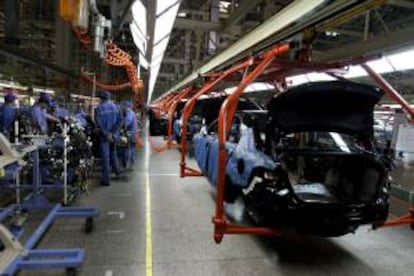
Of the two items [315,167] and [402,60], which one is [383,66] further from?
[315,167]

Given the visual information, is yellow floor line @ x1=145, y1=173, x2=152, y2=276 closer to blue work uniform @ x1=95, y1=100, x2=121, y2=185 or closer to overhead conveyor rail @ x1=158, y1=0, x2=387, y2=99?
blue work uniform @ x1=95, y1=100, x2=121, y2=185

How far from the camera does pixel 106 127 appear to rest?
7.58m

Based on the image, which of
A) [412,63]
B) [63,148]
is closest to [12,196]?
[63,148]

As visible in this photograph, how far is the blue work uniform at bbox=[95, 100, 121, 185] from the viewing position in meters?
7.52

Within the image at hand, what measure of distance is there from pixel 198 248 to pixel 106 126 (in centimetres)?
399

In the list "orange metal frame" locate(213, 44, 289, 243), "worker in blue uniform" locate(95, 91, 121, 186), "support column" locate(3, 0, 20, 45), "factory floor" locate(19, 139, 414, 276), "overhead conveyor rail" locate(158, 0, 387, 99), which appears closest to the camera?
"overhead conveyor rail" locate(158, 0, 387, 99)

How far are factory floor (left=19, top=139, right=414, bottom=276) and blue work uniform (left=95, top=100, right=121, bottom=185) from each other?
141 cm

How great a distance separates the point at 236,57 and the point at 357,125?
2449mm

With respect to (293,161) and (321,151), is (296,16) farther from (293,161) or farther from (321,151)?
(293,161)

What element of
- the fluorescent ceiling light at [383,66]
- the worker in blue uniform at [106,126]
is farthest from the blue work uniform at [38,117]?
the fluorescent ceiling light at [383,66]

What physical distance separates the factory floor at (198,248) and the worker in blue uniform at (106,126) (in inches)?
56.2

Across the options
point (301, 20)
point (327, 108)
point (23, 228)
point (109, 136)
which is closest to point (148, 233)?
point (23, 228)

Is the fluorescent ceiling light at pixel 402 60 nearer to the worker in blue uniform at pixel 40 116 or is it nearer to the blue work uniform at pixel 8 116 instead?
the worker in blue uniform at pixel 40 116

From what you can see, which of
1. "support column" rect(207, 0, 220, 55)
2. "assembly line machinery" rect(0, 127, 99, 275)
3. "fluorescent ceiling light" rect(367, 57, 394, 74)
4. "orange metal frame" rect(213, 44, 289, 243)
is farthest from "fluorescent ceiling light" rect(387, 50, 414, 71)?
"assembly line machinery" rect(0, 127, 99, 275)
